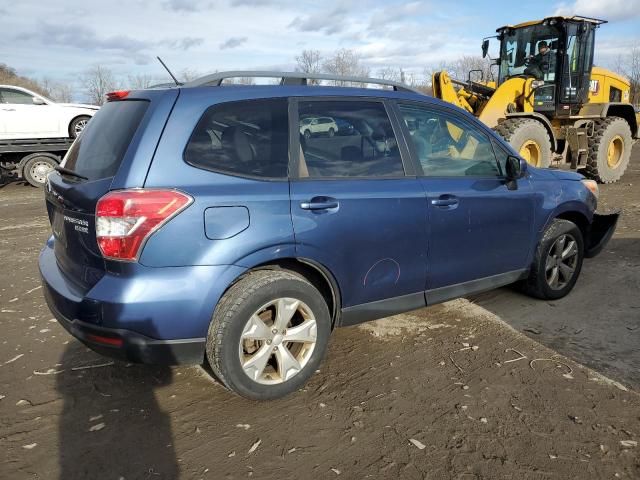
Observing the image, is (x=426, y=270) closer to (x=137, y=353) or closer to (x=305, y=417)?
(x=305, y=417)

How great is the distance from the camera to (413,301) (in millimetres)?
3535

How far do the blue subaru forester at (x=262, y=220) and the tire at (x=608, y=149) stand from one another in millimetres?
7880

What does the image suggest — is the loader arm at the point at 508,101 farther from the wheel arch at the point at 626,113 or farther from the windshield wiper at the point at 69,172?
the windshield wiper at the point at 69,172

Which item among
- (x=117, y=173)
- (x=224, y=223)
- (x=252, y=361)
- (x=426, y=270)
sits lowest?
(x=252, y=361)

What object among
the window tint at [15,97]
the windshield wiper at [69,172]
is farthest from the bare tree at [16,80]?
the windshield wiper at [69,172]

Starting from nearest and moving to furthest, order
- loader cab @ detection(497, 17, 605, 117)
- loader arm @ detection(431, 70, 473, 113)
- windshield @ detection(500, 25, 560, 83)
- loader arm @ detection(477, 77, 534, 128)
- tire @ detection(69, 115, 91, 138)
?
loader arm @ detection(477, 77, 534, 128) < loader arm @ detection(431, 70, 473, 113) < loader cab @ detection(497, 17, 605, 117) < windshield @ detection(500, 25, 560, 83) < tire @ detection(69, 115, 91, 138)

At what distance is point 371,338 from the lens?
153 inches

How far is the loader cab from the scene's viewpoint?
376 inches

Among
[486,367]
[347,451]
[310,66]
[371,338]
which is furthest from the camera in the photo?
[310,66]

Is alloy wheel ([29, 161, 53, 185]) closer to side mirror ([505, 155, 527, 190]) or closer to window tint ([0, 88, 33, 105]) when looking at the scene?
window tint ([0, 88, 33, 105])

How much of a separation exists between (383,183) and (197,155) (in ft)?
3.91

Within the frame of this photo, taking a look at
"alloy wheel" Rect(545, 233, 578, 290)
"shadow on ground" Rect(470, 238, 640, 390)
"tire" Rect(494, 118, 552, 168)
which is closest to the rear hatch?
"shadow on ground" Rect(470, 238, 640, 390)

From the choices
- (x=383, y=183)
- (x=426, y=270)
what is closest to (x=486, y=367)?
(x=426, y=270)

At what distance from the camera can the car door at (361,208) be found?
9.85 feet
